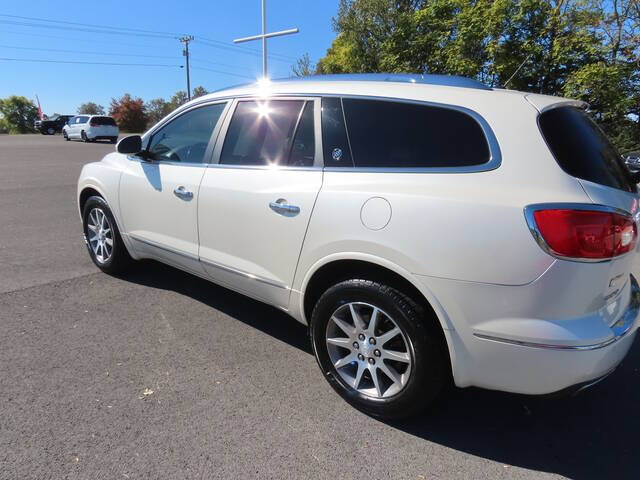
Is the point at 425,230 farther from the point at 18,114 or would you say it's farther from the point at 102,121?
the point at 18,114

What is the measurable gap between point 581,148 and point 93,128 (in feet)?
106

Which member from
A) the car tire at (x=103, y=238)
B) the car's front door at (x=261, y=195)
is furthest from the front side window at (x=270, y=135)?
the car tire at (x=103, y=238)

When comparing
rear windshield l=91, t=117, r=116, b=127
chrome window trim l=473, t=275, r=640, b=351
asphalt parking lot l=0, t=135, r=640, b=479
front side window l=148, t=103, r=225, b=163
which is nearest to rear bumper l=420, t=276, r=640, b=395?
chrome window trim l=473, t=275, r=640, b=351

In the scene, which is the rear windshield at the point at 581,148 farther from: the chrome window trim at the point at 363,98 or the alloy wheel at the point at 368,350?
the alloy wheel at the point at 368,350

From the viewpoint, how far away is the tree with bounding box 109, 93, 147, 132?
55.0 meters

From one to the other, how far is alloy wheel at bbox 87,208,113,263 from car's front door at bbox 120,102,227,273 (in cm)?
42

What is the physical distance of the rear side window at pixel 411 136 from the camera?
2.24 meters

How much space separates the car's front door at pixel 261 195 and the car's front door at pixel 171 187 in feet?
0.51

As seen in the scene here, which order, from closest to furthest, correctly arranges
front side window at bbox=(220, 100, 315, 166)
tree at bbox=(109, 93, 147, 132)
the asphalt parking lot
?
the asphalt parking lot → front side window at bbox=(220, 100, 315, 166) → tree at bbox=(109, 93, 147, 132)

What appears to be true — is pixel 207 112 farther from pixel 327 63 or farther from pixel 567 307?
pixel 327 63

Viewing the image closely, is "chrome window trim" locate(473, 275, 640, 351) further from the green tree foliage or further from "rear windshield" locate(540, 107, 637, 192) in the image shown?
the green tree foliage

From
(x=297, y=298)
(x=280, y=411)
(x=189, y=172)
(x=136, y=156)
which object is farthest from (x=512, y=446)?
(x=136, y=156)

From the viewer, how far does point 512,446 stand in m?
2.39

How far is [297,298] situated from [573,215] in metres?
1.59
